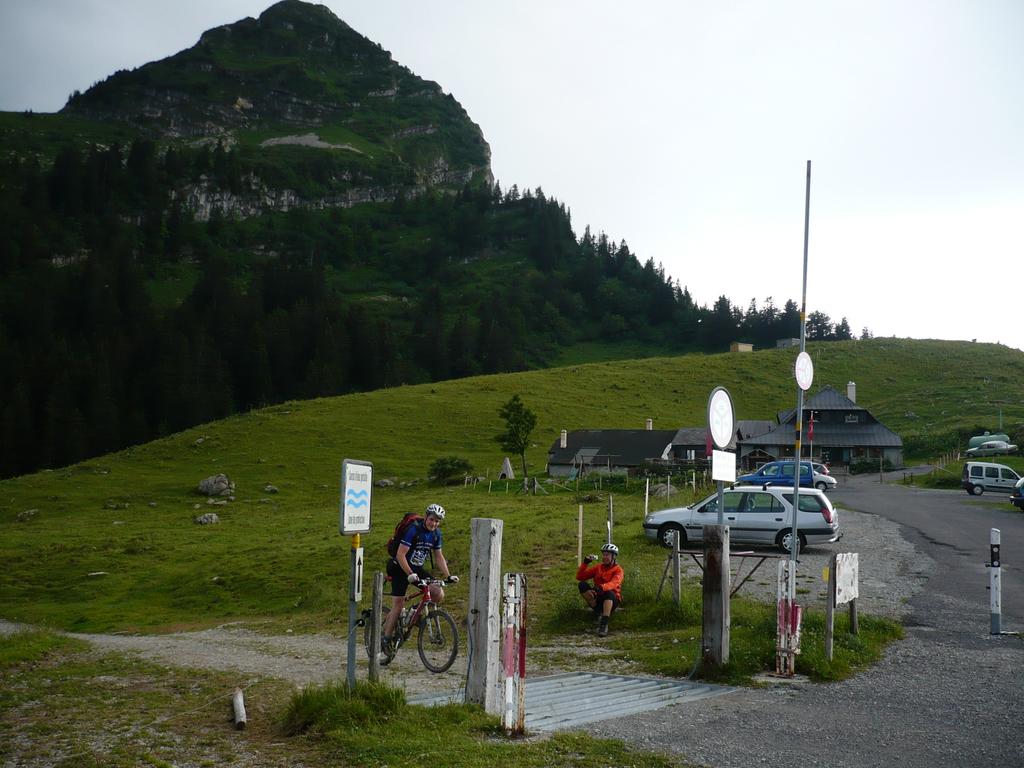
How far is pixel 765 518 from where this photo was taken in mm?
23094

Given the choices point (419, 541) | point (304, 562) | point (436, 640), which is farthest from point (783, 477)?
point (419, 541)

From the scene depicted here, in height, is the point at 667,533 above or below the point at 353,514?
below

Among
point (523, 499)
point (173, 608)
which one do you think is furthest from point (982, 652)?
point (523, 499)

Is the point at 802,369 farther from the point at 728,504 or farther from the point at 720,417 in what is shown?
the point at 728,504

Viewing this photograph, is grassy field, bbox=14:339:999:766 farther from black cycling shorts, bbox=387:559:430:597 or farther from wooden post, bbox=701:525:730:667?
black cycling shorts, bbox=387:559:430:597

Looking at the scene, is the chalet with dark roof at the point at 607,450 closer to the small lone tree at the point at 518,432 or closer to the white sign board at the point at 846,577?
the small lone tree at the point at 518,432

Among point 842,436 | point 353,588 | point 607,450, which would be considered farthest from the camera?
point 842,436

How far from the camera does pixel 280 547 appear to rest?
31859 millimetres

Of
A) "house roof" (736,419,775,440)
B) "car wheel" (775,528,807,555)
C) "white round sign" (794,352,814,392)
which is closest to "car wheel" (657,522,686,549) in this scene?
"car wheel" (775,528,807,555)

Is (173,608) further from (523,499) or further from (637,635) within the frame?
(523,499)

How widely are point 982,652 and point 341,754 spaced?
910 centimetres

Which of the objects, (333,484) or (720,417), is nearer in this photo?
(720,417)

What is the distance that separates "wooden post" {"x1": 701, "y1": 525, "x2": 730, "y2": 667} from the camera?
11.0 metres

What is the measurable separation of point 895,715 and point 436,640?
5.71 m
